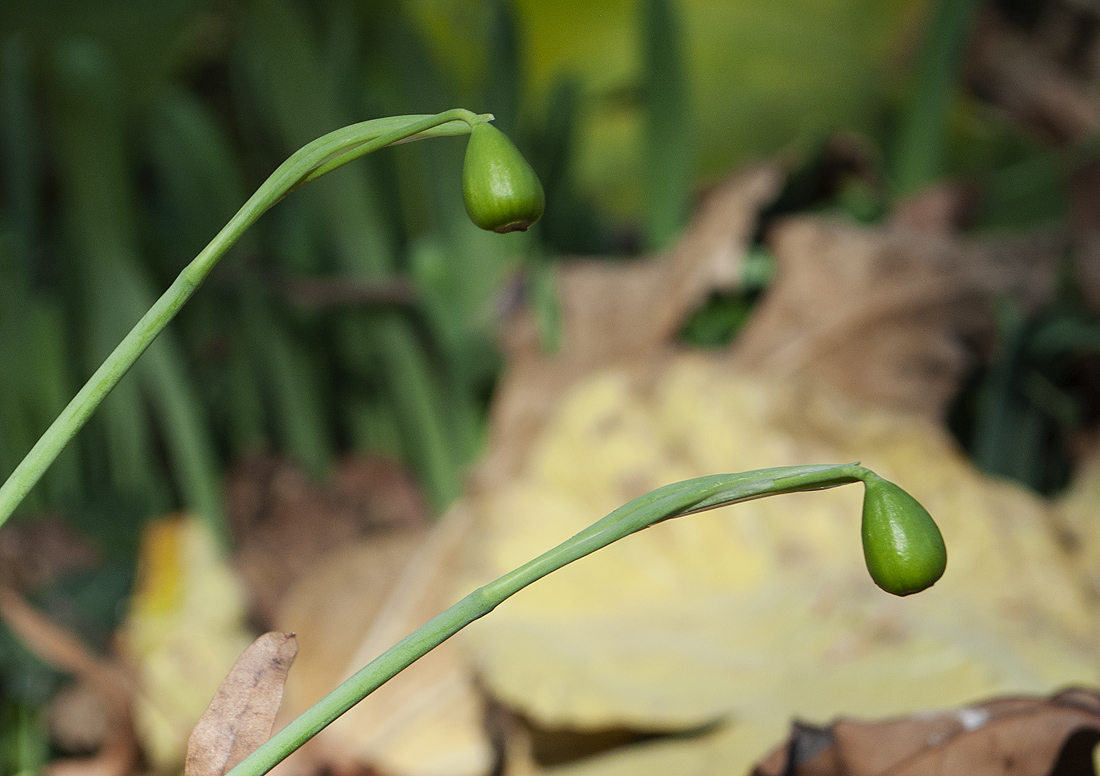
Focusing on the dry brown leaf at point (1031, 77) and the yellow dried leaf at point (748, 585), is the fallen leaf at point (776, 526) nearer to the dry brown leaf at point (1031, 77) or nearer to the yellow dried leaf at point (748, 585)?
the yellow dried leaf at point (748, 585)

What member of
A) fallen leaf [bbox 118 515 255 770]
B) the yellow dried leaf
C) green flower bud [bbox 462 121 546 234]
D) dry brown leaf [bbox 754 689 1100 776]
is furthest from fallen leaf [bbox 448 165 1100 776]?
green flower bud [bbox 462 121 546 234]

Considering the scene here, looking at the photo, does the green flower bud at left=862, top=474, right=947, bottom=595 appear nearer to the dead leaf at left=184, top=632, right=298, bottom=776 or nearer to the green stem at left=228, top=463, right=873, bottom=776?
the green stem at left=228, top=463, right=873, bottom=776

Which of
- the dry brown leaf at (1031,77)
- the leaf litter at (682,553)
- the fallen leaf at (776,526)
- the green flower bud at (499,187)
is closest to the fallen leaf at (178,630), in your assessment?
A: the leaf litter at (682,553)

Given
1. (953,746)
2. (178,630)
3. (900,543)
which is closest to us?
(900,543)

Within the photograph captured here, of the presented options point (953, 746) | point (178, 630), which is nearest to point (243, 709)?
point (953, 746)

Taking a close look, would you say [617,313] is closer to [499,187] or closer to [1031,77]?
[499,187]

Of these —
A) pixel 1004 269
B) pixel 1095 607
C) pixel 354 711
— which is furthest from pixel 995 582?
pixel 354 711
